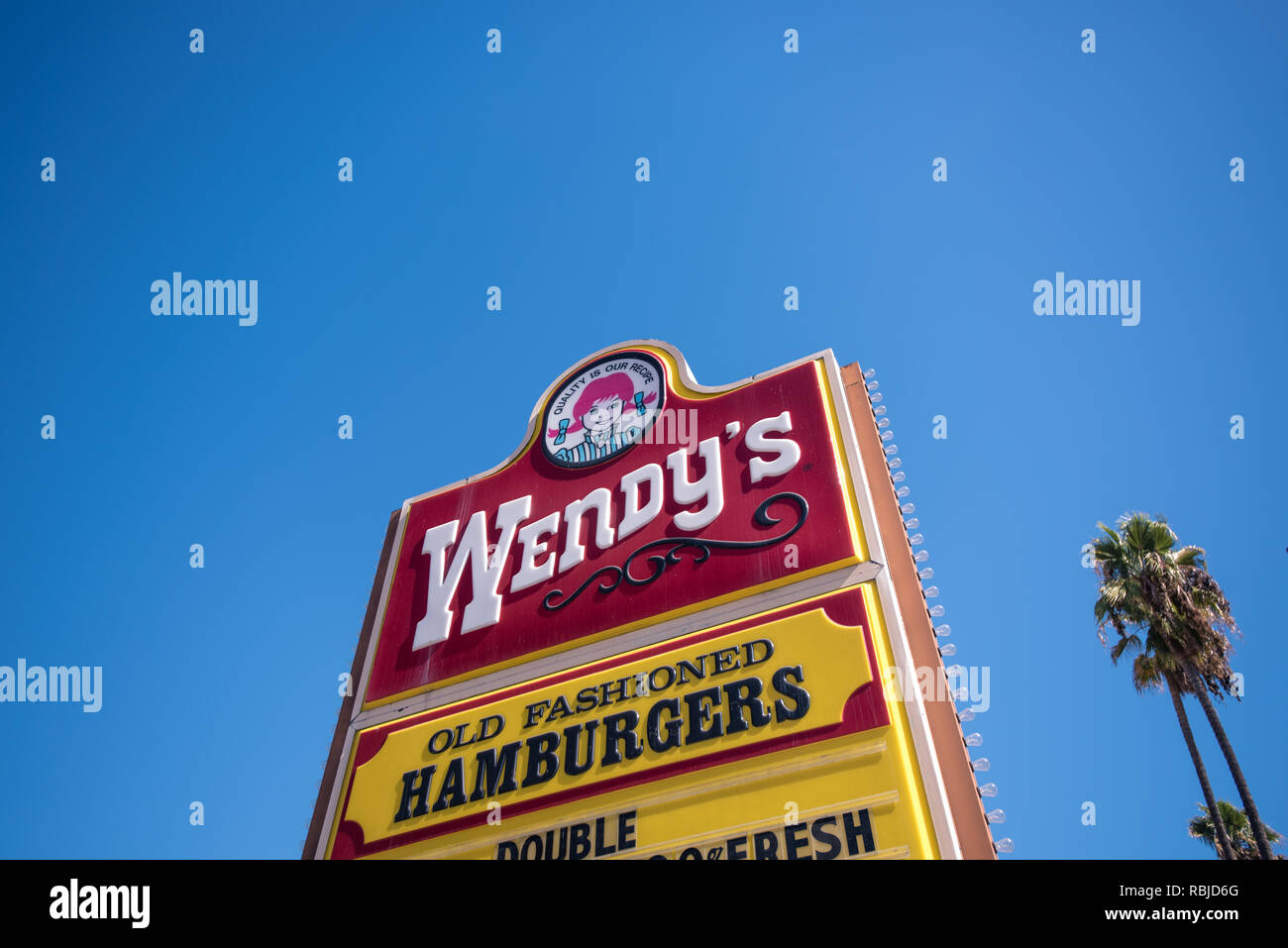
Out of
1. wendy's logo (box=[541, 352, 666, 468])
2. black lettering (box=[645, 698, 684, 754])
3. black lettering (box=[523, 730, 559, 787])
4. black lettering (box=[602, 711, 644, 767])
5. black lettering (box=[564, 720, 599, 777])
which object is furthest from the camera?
wendy's logo (box=[541, 352, 666, 468])

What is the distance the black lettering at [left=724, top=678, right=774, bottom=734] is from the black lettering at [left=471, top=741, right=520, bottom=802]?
2.37m

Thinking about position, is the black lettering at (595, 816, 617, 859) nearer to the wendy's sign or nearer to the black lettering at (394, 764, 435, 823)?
the black lettering at (394, 764, 435, 823)

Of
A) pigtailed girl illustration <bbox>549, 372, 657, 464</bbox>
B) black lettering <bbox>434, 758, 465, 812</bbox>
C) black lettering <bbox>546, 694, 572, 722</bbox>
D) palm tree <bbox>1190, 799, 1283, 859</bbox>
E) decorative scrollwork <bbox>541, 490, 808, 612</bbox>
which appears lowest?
palm tree <bbox>1190, 799, 1283, 859</bbox>

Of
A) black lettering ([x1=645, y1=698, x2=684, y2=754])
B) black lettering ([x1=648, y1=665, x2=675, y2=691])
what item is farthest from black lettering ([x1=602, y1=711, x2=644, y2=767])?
black lettering ([x1=648, y1=665, x2=675, y2=691])

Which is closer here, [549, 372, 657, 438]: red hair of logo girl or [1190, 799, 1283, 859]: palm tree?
[549, 372, 657, 438]: red hair of logo girl

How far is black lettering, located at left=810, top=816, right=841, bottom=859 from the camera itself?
21.9 feet

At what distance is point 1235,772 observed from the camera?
16.1 meters

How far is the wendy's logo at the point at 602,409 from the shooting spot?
12016 millimetres

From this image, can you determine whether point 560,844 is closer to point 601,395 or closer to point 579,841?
point 579,841

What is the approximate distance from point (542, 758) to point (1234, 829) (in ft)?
76.4
